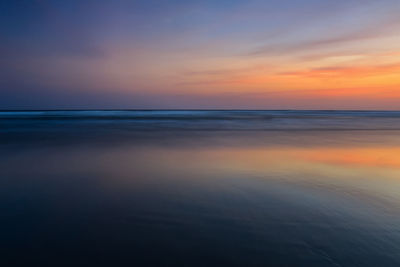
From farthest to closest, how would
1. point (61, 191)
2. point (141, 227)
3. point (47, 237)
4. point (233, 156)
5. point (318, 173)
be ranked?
point (233, 156)
point (318, 173)
point (61, 191)
point (141, 227)
point (47, 237)

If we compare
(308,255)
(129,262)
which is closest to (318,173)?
(308,255)

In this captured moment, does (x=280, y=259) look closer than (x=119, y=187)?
Yes

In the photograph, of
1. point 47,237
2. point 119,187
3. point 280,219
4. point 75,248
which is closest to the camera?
point 75,248

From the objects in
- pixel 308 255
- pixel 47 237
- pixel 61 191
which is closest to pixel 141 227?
pixel 47 237

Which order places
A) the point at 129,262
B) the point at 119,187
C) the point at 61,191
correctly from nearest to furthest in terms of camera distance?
the point at 129,262, the point at 61,191, the point at 119,187

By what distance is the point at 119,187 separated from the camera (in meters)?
4.49

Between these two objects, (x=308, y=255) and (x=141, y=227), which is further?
(x=141, y=227)

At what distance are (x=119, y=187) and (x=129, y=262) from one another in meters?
2.38

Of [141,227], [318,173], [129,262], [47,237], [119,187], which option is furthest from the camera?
[318,173]

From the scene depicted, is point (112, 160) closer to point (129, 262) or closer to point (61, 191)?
point (61, 191)

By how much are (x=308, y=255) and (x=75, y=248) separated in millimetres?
2106

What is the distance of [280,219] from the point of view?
3170 mm

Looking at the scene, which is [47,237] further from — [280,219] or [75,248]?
[280,219]

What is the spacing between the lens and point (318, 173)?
218 inches
